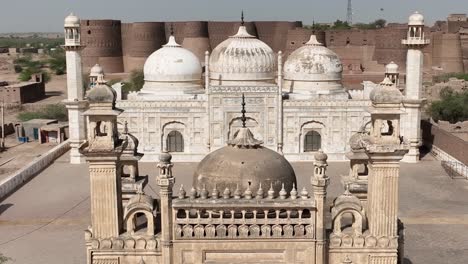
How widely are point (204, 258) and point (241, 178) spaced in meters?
A: 1.01

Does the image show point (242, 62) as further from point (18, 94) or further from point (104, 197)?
point (18, 94)

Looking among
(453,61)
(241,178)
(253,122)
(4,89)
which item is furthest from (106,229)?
(453,61)

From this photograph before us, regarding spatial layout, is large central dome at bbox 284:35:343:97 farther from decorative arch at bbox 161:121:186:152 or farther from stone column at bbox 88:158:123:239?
stone column at bbox 88:158:123:239

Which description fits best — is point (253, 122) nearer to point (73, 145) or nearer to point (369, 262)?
point (73, 145)

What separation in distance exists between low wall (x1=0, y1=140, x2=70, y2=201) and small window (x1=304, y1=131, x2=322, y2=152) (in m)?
9.08

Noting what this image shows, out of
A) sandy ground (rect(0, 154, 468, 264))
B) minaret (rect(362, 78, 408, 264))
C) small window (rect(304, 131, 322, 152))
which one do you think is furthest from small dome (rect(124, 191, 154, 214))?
small window (rect(304, 131, 322, 152))

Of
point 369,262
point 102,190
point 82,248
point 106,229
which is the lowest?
point 82,248

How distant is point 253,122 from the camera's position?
20.0 meters

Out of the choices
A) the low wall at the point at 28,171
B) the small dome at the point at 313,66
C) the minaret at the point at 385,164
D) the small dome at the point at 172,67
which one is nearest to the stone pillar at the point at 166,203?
the minaret at the point at 385,164

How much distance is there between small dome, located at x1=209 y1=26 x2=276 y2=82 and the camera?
20656mm

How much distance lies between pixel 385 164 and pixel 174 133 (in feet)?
46.4

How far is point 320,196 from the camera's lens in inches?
246

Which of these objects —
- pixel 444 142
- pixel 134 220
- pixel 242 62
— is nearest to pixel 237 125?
pixel 242 62

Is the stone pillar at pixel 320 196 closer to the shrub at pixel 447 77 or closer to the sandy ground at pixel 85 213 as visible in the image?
the sandy ground at pixel 85 213
